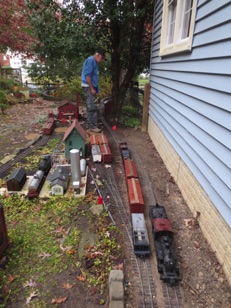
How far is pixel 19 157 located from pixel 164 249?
401 cm

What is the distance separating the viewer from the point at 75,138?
489 cm

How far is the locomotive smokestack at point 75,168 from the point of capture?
3726 mm

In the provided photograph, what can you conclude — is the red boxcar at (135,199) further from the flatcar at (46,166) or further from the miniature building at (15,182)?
the miniature building at (15,182)

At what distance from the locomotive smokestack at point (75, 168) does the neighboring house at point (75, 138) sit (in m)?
1.07

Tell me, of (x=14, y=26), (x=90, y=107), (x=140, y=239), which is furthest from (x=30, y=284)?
(x=14, y=26)

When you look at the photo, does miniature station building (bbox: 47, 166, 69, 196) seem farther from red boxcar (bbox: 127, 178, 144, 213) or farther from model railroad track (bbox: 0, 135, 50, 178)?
model railroad track (bbox: 0, 135, 50, 178)

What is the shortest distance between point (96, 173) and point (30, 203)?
56.6 inches

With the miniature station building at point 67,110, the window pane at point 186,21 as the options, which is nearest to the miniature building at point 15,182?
the window pane at point 186,21

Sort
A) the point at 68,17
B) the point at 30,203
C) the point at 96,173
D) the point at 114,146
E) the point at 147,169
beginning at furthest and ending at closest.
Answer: the point at 68,17 → the point at 114,146 → the point at 147,169 → the point at 96,173 → the point at 30,203

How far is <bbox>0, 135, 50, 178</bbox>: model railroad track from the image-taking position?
15.2 ft

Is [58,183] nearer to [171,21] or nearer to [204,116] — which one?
[204,116]

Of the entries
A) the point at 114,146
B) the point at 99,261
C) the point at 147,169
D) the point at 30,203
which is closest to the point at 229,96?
the point at 99,261

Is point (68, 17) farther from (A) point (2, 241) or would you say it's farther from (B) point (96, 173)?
(A) point (2, 241)

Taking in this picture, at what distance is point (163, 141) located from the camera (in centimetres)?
538
